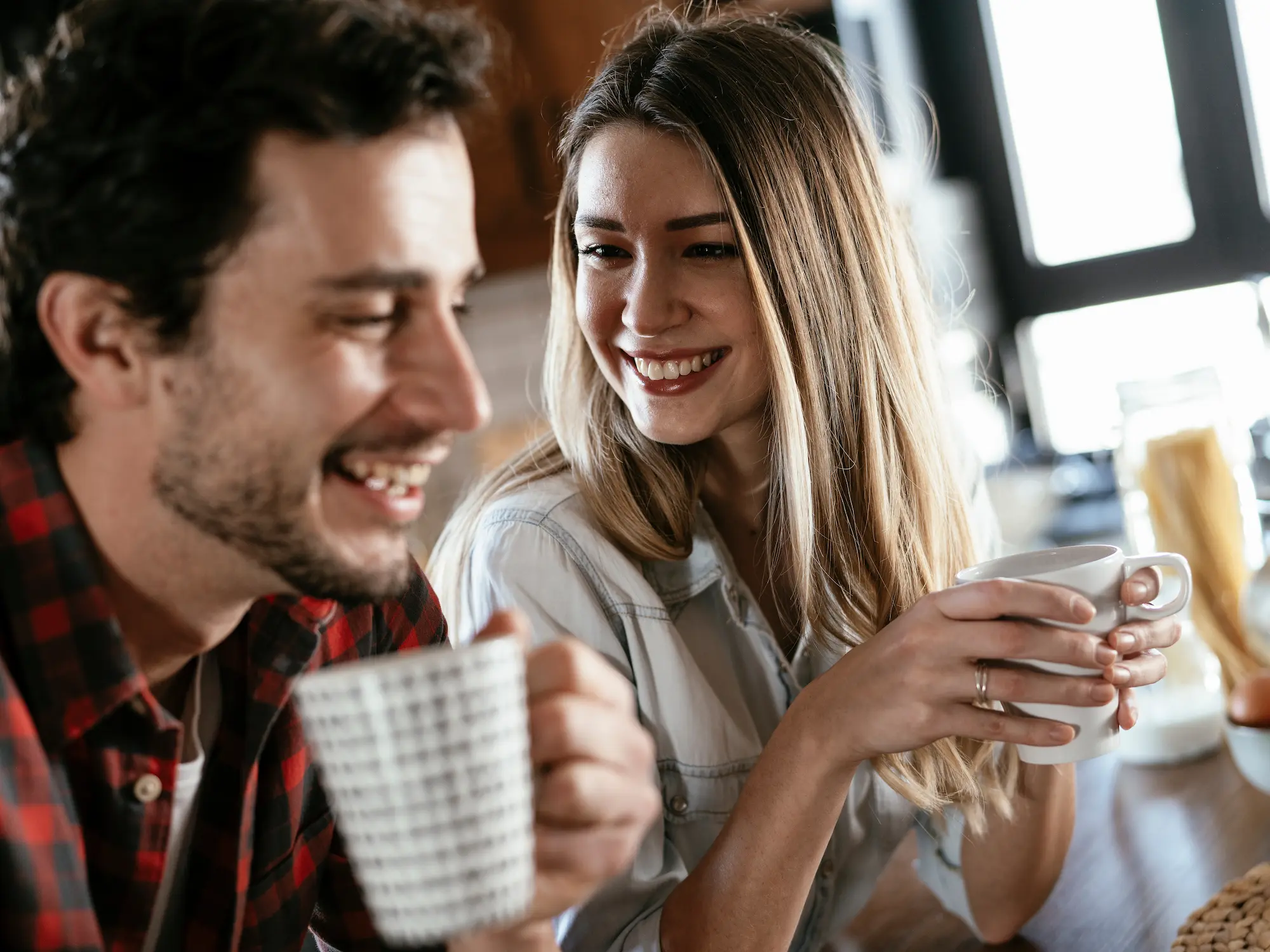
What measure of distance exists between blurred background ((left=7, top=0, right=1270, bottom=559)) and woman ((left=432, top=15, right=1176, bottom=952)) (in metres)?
1.53

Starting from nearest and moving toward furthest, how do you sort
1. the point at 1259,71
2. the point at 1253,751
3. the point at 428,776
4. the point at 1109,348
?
the point at 428,776 < the point at 1253,751 < the point at 1259,71 < the point at 1109,348

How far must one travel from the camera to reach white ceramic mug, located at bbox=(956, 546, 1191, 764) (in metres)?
0.78

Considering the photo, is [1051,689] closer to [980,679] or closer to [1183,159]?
[980,679]

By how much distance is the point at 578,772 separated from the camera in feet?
2.02

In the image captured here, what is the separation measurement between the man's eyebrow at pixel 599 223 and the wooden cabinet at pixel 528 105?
1.98m

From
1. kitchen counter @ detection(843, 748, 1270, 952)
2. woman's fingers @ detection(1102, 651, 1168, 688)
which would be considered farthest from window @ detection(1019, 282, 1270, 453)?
woman's fingers @ detection(1102, 651, 1168, 688)

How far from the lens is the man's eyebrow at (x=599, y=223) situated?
1.08 metres

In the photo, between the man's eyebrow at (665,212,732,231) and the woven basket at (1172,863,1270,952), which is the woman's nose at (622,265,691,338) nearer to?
the man's eyebrow at (665,212,732,231)

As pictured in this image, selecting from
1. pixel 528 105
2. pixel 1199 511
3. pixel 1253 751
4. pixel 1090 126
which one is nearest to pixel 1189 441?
pixel 1199 511

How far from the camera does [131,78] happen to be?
24.7 inches

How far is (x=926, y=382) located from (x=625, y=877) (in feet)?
1.89

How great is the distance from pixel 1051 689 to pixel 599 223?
0.56m

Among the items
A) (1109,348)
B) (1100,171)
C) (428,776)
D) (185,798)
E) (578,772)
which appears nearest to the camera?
(428,776)

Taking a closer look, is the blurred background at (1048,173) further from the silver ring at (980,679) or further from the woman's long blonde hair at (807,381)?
the silver ring at (980,679)
